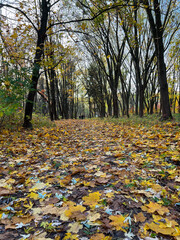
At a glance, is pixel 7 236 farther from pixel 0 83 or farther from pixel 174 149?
pixel 0 83

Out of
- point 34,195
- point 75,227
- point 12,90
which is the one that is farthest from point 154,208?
point 12,90

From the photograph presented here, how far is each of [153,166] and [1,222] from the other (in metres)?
2.20

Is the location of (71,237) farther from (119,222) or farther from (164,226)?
(164,226)

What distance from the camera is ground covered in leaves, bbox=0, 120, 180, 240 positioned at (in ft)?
4.45

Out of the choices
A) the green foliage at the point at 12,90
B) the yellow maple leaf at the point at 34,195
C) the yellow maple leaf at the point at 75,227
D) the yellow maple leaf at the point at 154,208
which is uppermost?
the green foliage at the point at 12,90

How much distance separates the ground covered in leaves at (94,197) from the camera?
1357mm

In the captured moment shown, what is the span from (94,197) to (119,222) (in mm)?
438

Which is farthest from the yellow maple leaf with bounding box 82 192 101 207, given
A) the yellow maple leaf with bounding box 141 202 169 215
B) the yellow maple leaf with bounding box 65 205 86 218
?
Answer: the yellow maple leaf with bounding box 141 202 169 215

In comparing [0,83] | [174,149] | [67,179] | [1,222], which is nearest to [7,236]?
[1,222]

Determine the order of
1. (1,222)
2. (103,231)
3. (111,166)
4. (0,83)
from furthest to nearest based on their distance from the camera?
(0,83) < (111,166) < (1,222) < (103,231)

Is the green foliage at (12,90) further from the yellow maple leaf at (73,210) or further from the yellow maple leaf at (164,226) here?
the yellow maple leaf at (164,226)

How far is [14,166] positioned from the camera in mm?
2998

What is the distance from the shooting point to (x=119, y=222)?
4.56 feet

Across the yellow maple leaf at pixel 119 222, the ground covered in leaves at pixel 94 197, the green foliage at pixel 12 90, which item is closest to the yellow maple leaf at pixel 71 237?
the ground covered in leaves at pixel 94 197
